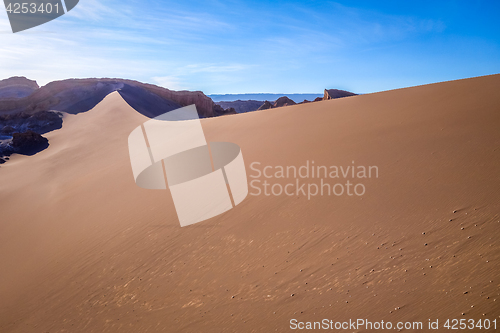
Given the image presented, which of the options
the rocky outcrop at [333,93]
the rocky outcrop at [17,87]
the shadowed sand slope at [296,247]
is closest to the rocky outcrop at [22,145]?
the shadowed sand slope at [296,247]

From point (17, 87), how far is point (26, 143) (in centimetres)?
3833

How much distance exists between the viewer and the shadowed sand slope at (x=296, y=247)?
2332mm

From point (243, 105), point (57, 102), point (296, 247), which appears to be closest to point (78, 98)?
point (57, 102)

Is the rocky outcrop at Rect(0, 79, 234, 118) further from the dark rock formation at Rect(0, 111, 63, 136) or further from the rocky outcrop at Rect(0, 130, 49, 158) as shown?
the rocky outcrop at Rect(0, 130, 49, 158)

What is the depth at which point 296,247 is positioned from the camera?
300 centimetres

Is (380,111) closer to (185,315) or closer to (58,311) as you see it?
(185,315)

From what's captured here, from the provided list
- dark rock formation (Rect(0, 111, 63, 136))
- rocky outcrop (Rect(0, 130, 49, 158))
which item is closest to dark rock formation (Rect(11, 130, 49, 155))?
rocky outcrop (Rect(0, 130, 49, 158))

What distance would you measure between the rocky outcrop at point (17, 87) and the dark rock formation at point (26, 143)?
34.7 m

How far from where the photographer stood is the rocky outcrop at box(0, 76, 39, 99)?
122ft

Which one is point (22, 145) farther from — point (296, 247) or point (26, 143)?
point (296, 247)

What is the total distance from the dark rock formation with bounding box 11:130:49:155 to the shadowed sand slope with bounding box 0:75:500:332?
718cm

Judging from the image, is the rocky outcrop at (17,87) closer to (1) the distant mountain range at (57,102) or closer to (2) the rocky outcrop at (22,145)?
(1) the distant mountain range at (57,102)

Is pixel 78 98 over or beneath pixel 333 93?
beneath

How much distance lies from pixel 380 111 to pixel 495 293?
16.4 feet
